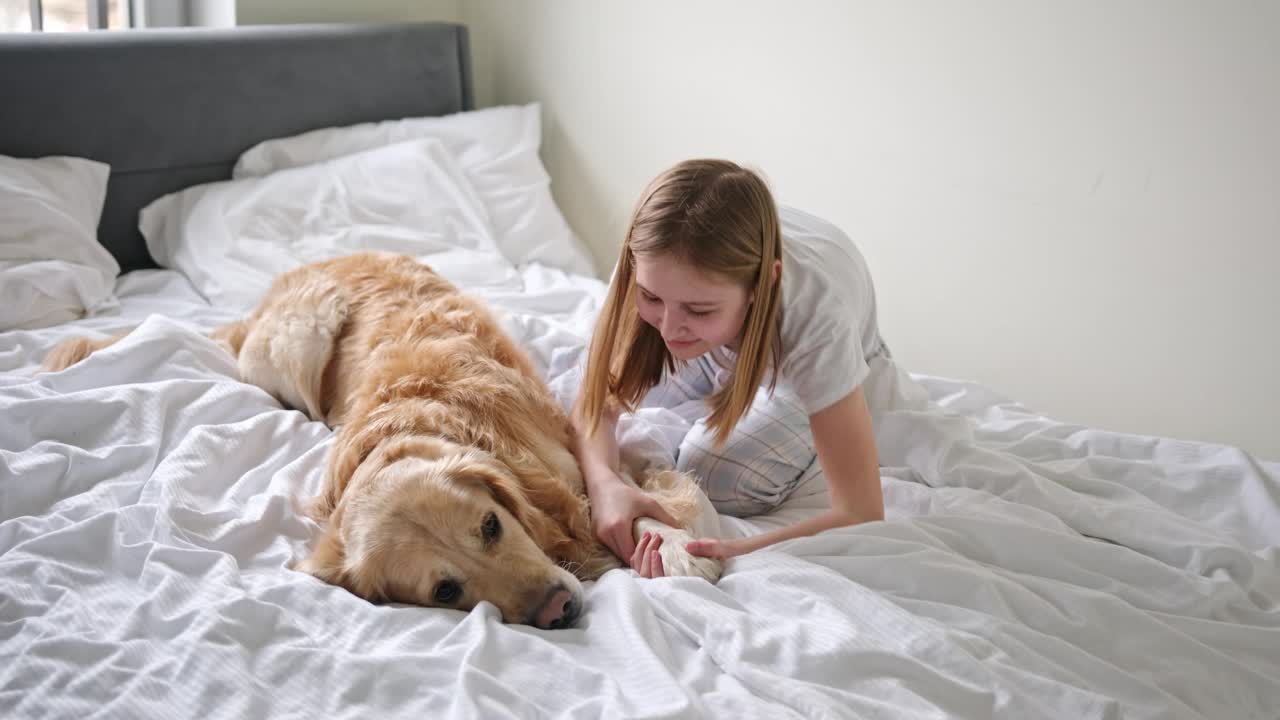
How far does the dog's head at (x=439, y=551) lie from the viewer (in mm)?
1517

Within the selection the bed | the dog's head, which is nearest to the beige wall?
the bed

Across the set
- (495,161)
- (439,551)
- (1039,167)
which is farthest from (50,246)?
(1039,167)

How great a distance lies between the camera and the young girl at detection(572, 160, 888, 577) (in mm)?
1559

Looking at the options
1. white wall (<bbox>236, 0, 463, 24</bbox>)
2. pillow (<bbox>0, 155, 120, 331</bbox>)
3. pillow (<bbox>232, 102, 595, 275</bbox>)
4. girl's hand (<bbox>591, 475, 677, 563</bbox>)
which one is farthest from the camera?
white wall (<bbox>236, 0, 463, 24</bbox>)

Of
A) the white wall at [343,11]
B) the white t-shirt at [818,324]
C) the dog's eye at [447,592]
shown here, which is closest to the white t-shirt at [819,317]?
the white t-shirt at [818,324]

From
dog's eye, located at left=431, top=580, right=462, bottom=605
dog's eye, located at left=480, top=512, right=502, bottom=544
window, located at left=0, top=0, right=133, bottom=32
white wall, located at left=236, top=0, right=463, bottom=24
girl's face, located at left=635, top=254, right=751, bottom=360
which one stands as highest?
white wall, located at left=236, top=0, right=463, bottom=24

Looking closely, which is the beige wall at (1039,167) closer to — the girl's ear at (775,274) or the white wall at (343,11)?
the white wall at (343,11)

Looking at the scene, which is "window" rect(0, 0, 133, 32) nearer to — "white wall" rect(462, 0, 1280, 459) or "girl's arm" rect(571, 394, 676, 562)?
"white wall" rect(462, 0, 1280, 459)

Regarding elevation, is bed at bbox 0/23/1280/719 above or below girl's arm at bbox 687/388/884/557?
below

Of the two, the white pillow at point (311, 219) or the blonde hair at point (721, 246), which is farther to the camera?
the white pillow at point (311, 219)

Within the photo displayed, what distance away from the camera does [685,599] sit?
4.85ft

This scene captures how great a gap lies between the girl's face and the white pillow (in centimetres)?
145

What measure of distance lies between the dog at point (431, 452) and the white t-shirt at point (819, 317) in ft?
0.93

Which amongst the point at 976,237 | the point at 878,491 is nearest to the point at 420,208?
the point at 976,237
